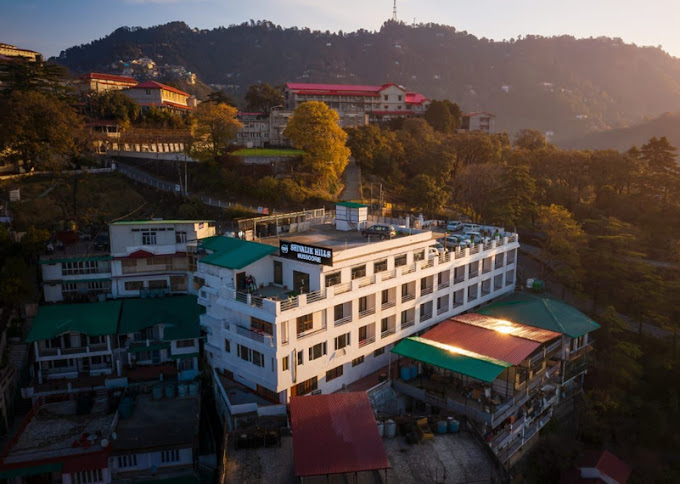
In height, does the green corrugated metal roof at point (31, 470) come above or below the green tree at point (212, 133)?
below

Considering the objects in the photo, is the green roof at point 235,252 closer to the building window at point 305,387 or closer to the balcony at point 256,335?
the balcony at point 256,335

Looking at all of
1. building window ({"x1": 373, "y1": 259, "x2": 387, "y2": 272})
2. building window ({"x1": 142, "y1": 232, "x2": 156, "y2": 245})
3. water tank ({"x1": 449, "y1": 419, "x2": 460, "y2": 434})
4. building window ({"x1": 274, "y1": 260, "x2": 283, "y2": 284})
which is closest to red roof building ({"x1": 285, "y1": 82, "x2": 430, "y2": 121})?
building window ({"x1": 142, "y1": 232, "x2": 156, "y2": 245})

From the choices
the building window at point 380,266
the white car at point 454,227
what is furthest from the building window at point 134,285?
the white car at point 454,227

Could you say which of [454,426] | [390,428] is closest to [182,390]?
[390,428]

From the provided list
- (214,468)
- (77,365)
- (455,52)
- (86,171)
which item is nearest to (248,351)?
(214,468)

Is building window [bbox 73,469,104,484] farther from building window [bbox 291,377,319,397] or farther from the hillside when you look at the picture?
the hillside

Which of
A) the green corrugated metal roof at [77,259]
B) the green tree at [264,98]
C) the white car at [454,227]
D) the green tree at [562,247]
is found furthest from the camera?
the green tree at [264,98]

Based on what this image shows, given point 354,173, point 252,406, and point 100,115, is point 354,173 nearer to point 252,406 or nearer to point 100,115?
point 100,115
